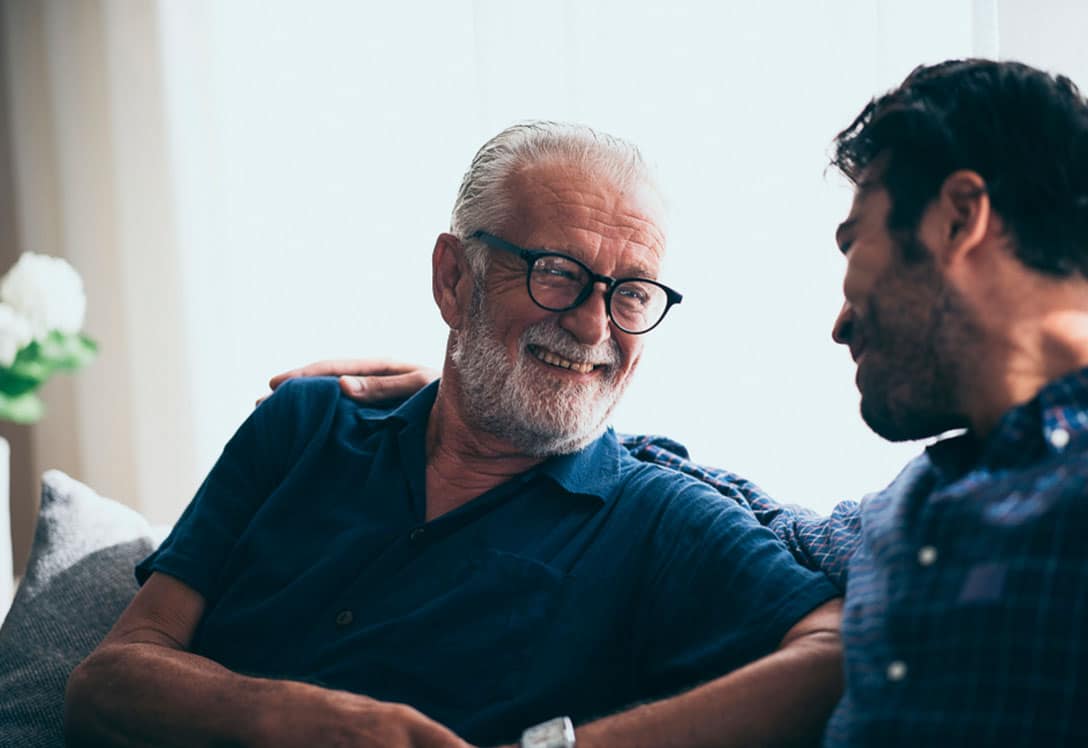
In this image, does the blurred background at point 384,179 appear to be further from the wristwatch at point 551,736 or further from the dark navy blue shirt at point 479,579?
the wristwatch at point 551,736

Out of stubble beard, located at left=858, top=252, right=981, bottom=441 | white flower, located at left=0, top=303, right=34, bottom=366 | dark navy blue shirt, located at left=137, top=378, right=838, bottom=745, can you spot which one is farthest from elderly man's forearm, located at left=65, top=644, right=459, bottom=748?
white flower, located at left=0, top=303, right=34, bottom=366

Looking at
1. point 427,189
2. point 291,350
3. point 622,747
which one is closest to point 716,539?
point 622,747

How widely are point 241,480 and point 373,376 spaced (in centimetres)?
33

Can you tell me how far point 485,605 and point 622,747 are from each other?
317mm

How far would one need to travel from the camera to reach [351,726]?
3.87 feet

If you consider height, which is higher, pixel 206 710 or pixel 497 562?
pixel 497 562

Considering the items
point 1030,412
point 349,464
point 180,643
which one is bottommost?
point 180,643

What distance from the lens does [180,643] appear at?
147 centimetres

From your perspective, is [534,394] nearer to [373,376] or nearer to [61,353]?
[373,376]

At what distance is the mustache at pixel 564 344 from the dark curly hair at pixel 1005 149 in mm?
518

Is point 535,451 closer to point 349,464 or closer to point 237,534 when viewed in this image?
point 349,464

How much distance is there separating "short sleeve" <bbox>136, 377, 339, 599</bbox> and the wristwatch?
1.99ft

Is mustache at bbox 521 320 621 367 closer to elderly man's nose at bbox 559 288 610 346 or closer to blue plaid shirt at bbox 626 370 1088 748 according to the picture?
elderly man's nose at bbox 559 288 610 346

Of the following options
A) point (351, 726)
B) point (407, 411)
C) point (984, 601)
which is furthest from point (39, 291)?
point (984, 601)
